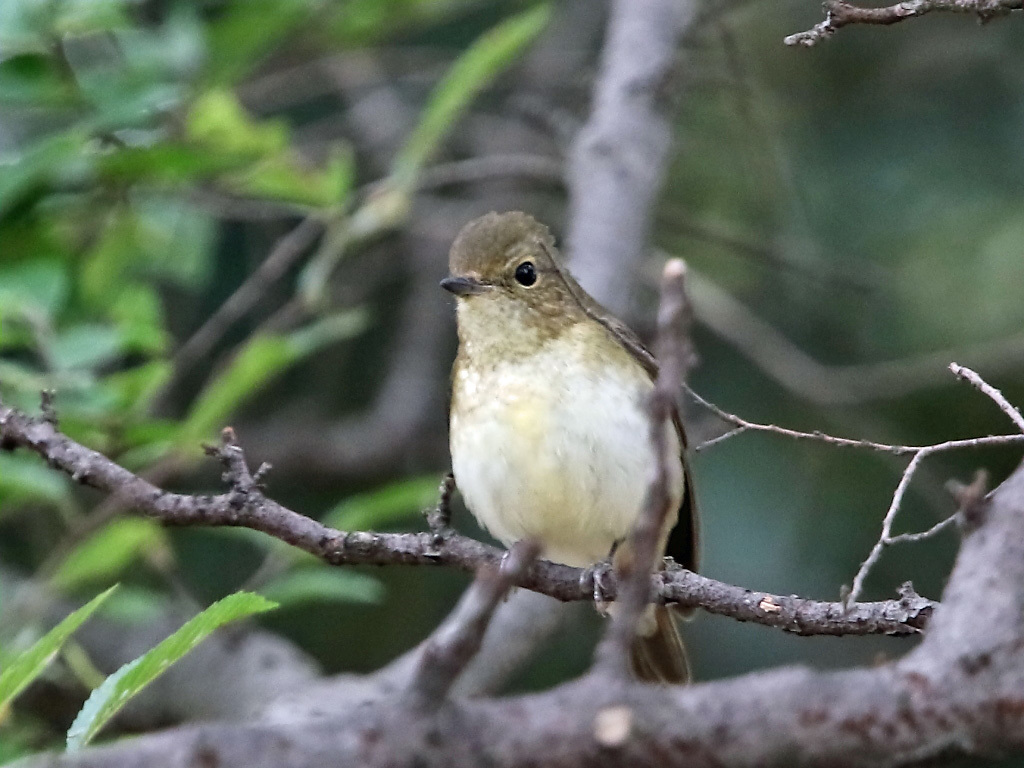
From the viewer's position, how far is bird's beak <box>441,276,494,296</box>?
3590mm

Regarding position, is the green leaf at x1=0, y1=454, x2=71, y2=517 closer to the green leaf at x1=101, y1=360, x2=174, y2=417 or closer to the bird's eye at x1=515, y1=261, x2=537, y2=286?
the green leaf at x1=101, y1=360, x2=174, y2=417

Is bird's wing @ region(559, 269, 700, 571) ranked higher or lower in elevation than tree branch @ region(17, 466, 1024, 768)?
lower

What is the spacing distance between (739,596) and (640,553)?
37.7 inches

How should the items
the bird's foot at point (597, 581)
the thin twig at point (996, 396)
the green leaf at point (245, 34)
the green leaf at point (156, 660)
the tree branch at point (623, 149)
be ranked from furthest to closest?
the tree branch at point (623, 149), the green leaf at point (245, 34), the bird's foot at point (597, 581), the thin twig at point (996, 396), the green leaf at point (156, 660)

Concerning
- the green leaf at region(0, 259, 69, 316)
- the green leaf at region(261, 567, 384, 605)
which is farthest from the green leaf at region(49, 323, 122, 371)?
the green leaf at region(261, 567, 384, 605)

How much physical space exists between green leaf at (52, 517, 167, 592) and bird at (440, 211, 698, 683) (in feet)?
2.67

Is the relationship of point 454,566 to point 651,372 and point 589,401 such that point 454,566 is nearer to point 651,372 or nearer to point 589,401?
point 589,401

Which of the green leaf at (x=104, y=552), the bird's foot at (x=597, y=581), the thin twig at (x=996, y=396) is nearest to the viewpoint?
the thin twig at (x=996, y=396)

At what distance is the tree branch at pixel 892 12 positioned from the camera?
2.03 m

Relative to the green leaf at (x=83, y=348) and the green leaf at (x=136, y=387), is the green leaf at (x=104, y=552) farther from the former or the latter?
the green leaf at (x=83, y=348)

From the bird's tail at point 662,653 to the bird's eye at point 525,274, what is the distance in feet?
3.31

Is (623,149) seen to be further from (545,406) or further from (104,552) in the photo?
(104,552)

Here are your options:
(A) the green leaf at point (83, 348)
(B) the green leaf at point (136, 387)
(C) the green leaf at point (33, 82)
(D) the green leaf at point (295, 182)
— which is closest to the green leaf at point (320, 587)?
(B) the green leaf at point (136, 387)

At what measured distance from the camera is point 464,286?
364 cm
